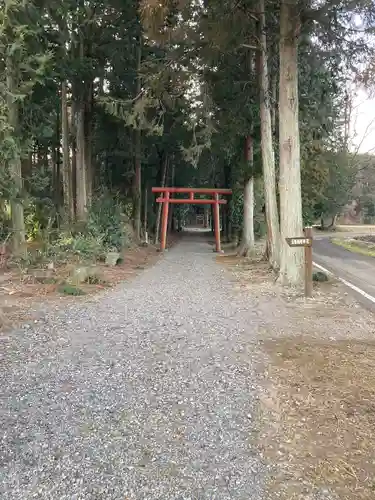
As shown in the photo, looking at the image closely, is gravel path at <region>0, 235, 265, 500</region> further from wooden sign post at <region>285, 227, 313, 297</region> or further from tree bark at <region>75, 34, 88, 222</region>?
tree bark at <region>75, 34, 88, 222</region>

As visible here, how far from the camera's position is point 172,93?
13.3 metres

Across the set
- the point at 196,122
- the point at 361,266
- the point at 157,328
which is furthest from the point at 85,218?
the point at 157,328

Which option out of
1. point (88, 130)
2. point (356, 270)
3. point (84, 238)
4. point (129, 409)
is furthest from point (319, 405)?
point (88, 130)

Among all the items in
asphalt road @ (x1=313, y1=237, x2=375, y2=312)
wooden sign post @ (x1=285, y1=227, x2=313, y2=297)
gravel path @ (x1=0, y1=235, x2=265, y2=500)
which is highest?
wooden sign post @ (x1=285, y1=227, x2=313, y2=297)

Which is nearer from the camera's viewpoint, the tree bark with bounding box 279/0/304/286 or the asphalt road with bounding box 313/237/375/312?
the tree bark with bounding box 279/0/304/286

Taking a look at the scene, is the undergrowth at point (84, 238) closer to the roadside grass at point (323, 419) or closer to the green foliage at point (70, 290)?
the green foliage at point (70, 290)

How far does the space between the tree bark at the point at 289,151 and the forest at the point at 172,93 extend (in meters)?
0.02

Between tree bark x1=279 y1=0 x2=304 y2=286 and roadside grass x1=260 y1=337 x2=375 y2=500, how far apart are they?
4.69 metres

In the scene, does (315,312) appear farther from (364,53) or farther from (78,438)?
(364,53)

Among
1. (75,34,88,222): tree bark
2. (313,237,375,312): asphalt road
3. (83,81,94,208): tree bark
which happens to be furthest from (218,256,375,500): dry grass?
(83,81,94,208): tree bark

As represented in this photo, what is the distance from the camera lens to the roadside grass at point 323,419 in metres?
2.73

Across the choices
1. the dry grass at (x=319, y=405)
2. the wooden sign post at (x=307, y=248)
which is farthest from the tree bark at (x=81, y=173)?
the dry grass at (x=319, y=405)

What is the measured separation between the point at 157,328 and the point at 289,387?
8.52 ft

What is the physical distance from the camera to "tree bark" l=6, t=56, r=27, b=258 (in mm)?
10383
